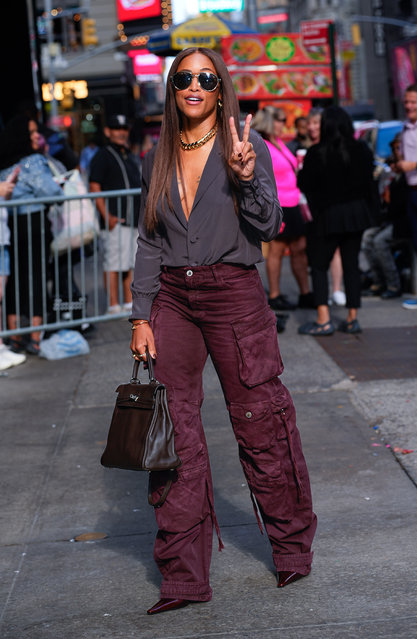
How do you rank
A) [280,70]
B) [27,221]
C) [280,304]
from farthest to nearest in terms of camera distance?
[280,70] → [280,304] → [27,221]

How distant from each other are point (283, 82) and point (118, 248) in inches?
352

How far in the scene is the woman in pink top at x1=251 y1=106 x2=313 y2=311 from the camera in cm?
924

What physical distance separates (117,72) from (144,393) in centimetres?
4823

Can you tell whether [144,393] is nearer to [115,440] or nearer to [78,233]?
[115,440]

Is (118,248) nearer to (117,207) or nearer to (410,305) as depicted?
(117,207)

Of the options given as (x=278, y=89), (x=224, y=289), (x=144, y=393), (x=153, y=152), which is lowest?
(x=144, y=393)

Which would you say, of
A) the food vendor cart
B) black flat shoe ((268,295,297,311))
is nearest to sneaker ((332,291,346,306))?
black flat shoe ((268,295,297,311))

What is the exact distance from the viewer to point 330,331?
8719mm

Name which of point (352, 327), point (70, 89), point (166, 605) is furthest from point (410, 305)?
point (70, 89)

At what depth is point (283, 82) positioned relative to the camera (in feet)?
57.3

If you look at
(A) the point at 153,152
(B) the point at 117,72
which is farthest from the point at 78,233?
(B) the point at 117,72

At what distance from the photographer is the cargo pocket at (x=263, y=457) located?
3.64 metres

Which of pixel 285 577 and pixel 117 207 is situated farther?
pixel 117 207

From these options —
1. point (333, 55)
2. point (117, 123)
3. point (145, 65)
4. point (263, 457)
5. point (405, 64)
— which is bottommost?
point (263, 457)
